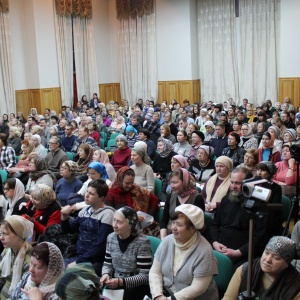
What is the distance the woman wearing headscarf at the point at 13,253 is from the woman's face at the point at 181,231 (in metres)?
1.09

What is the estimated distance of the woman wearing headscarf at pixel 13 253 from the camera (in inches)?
114

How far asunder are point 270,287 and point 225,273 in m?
0.47

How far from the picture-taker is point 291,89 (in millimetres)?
11984

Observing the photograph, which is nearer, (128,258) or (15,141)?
(128,258)

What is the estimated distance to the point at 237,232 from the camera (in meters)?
3.34

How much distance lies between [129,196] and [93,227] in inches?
29.1

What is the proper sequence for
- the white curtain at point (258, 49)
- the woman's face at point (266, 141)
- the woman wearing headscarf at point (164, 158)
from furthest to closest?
the white curtain at point (258, 49)
the woman's face at point (266, 141)
the woman wearing headscarf at point (164, 158)

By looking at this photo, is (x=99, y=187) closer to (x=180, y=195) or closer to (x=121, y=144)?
(x=180, y=195)

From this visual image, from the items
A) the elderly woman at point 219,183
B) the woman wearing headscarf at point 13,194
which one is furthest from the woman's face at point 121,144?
the elderly woman at point 219,183

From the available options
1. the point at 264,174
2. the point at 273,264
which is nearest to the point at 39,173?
the point at 264,174

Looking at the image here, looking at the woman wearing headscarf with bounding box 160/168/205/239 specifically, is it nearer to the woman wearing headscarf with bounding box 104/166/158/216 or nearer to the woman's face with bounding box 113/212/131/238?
the woman wearing headscarf with bounding box 104/166/158/216

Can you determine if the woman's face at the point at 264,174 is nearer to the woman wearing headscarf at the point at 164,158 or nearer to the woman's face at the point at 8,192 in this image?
the woman wearing headscarf at the point at 164,158

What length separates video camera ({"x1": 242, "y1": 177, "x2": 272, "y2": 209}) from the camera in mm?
1782

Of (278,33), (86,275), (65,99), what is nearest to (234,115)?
(278,33)
